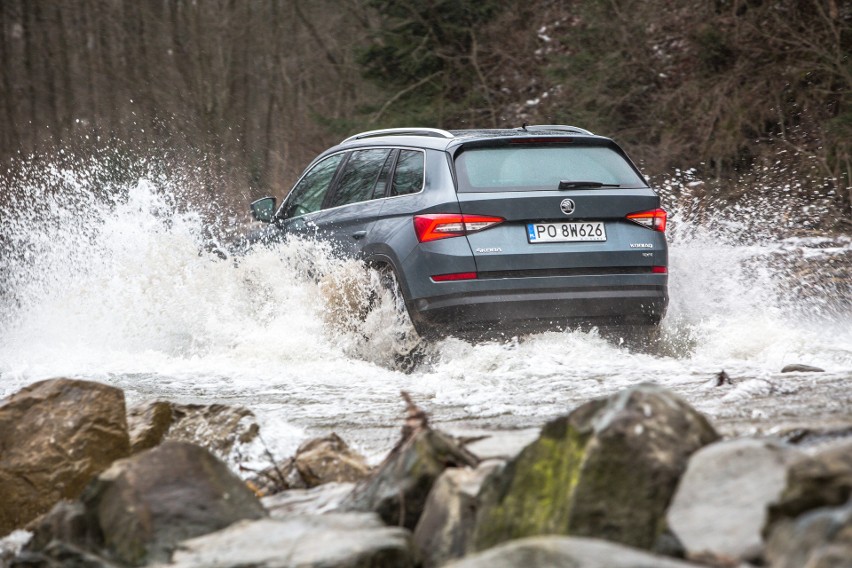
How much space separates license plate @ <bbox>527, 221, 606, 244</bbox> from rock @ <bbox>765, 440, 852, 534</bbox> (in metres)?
4.71

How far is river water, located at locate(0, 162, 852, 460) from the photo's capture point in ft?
20.7

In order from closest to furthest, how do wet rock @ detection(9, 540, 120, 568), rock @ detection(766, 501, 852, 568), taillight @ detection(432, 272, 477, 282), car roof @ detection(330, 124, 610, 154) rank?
1. rock @ detection(766, 501, 852, 568)
2. wet rock @ detection(9, 540, 120, 568)
3. taillight @ detection(432, 272, 477, 282)
4. car roof @ detection(330, 124, 610, 154)

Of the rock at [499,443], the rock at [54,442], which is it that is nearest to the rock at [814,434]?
the rock at [499,443]

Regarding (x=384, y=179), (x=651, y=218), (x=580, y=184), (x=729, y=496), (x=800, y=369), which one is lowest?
(x=800, y=369)

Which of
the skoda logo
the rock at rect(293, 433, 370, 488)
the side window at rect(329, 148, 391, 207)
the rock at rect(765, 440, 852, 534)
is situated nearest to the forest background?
the side window at rect(329, 148, 391, 207)

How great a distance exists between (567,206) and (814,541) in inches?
201

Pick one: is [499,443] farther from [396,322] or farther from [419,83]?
[419,83]

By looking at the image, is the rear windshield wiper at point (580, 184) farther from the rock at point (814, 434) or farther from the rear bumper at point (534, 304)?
the rock at point (814, 434)

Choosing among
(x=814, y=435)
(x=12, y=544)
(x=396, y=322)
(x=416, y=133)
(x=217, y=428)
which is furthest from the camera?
(x=416, y=133)

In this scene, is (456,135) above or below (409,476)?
above

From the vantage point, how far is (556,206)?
7.54 meters

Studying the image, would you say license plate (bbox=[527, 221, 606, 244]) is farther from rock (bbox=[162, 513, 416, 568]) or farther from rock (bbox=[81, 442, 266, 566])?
rock (bbox=[162, 513, 416, 568])

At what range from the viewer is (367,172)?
8.81 metres

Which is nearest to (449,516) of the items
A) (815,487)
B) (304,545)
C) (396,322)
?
(304,545)
